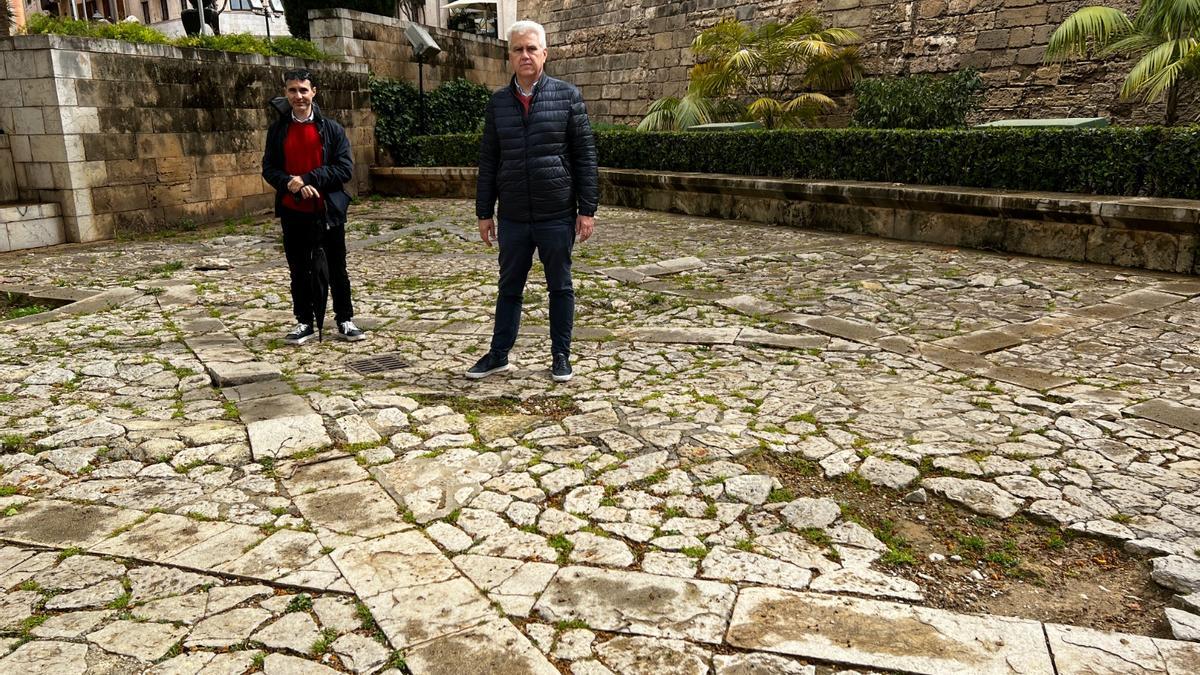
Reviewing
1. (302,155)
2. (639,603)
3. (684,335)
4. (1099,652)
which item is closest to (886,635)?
(1099,652)

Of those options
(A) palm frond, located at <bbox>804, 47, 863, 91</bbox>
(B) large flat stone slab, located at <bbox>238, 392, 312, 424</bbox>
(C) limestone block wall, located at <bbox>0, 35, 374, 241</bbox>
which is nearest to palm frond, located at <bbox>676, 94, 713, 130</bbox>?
(A) palm frond, located at <bbox>804, 47, 863, 91</bbox>

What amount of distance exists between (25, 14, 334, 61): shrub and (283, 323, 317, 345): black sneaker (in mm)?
6475

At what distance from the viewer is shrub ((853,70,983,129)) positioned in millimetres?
12273

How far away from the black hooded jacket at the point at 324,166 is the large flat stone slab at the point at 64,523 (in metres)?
2.62

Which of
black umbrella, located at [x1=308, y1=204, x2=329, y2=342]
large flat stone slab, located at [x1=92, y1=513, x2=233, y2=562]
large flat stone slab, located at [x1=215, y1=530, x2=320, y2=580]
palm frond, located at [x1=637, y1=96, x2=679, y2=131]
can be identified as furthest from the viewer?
palm frond, located at [x1=637, y1=96, x2=679, y2=131]

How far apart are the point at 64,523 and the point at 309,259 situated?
2.74 meters

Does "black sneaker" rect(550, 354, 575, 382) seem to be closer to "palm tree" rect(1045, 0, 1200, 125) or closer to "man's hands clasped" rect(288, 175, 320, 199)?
"man's hands clasped" rect(288, 175, 320, 199)

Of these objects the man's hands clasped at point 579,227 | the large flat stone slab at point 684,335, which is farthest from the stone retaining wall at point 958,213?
the man's hands clasped at point 579,227

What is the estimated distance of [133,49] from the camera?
1017 centimetres

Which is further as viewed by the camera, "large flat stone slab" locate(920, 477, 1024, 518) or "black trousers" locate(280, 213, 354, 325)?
"black trousers" locate(280, 213, 354, 325)

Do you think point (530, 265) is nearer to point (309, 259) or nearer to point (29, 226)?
point (309, 259)

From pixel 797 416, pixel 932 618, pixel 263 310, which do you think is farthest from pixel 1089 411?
pixel 263 310

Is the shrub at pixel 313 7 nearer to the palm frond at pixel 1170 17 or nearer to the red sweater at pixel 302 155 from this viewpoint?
the red sweater at pixel 302 155

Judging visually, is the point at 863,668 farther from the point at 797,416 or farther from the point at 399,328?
the point at 399,328
